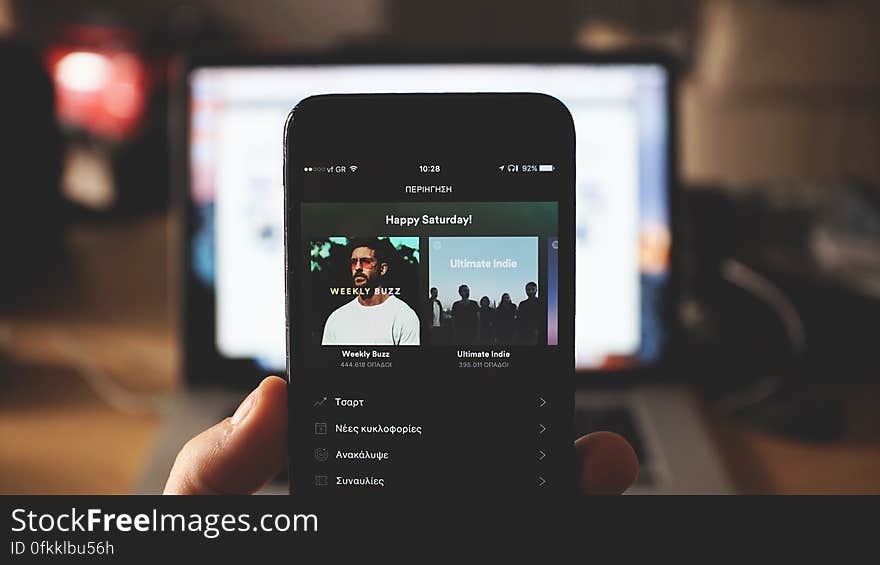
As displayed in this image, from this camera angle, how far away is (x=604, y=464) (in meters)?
0.29

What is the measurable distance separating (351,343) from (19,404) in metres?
0.48

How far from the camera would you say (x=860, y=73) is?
96.7 inches

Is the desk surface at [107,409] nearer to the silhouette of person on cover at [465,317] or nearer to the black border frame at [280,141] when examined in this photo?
the black border frame at [280,141]

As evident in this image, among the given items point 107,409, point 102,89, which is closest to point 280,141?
point 107,409

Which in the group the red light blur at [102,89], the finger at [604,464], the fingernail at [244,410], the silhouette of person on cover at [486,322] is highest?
the red light blur at [102,89]

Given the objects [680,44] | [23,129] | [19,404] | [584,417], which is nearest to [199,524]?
[584,417]

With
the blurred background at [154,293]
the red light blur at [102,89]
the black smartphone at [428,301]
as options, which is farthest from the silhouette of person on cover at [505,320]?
the red light blur at [102,89]

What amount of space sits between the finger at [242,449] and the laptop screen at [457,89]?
0.31 m

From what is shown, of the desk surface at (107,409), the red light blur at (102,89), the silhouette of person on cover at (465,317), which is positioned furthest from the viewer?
the red light blur at (102,89)

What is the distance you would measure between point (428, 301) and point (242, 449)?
82mm

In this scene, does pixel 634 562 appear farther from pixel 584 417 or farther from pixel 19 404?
pixel 19 404

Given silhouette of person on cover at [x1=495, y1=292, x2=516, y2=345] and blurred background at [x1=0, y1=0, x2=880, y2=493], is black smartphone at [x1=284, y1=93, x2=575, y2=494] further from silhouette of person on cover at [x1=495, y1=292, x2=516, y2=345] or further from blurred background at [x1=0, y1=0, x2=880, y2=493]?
blurred background at [x1=0, y1=0, x2=880, y2=493]

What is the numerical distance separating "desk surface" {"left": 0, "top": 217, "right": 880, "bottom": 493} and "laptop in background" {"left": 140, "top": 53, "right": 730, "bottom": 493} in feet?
0.19

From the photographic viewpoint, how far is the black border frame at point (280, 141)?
1.99ft
